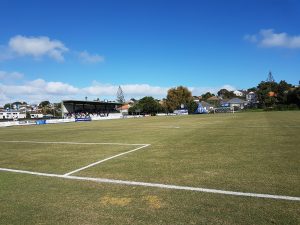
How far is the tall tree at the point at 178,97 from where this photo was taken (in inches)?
5807

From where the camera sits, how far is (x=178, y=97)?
147625mm

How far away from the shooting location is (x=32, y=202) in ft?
19.9

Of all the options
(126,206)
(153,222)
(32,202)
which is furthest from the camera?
(32,202)

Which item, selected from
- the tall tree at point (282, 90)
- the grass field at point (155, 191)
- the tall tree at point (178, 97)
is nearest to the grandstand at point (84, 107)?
the tall tree at point (178, 97)

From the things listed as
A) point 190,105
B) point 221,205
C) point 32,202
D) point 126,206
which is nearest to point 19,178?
point 32,202

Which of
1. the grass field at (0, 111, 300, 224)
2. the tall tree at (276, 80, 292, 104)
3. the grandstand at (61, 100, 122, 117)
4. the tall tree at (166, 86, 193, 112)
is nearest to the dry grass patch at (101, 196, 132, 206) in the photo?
the grass field at (0, 111, 300, 224)

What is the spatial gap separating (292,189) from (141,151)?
24.0 ft

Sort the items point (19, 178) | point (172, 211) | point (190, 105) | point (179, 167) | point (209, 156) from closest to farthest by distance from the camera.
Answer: point (172, 211), point (19, 178), point (179, 167), point (209, 156), point (190, 105)

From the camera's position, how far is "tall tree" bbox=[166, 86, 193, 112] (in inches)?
5807

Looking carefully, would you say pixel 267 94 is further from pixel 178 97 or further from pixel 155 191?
pixel 155 191

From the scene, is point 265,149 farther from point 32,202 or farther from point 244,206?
point 32,202

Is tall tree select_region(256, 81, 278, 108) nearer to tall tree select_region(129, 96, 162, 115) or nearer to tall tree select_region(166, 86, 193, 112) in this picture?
tall tree select_region(166, 86, 193, 112)

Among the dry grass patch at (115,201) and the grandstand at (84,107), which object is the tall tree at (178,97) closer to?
the grandstand at (84,107)

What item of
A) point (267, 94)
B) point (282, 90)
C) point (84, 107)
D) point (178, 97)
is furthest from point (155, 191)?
point (178, 97)
